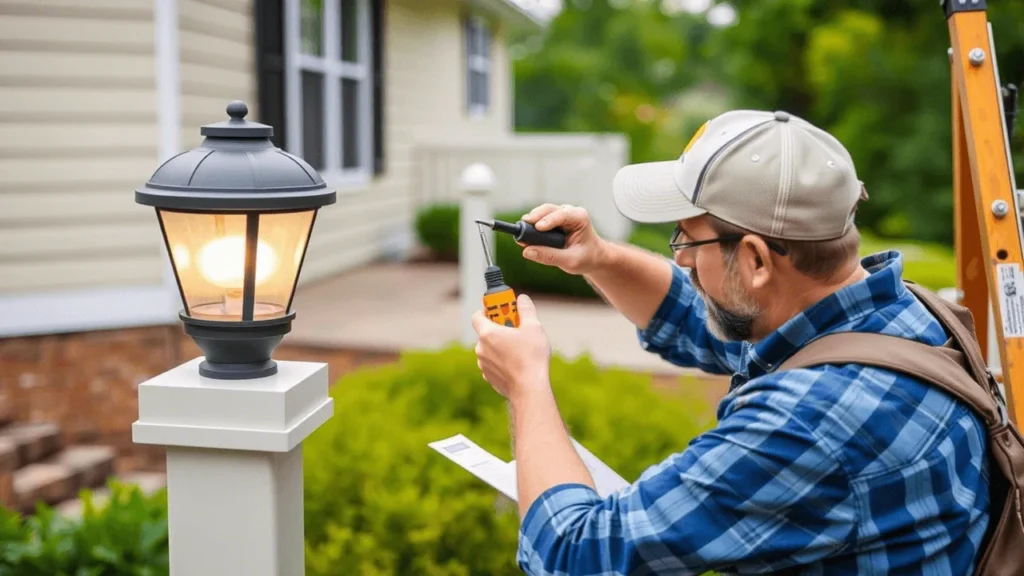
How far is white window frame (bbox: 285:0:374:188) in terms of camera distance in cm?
762

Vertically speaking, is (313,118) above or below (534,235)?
above

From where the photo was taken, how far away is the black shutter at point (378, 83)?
9289 mm

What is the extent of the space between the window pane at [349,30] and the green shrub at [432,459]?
573 cm

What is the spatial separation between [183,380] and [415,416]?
185cm

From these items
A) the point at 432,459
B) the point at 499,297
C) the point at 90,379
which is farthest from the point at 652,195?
the point at 90,379

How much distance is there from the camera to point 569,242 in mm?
2219

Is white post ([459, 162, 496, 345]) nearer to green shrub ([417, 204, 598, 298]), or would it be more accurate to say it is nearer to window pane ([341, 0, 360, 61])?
green shrub ([417, 204, 598, 298])

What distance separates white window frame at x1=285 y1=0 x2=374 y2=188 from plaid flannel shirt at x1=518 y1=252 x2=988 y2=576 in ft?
20.8

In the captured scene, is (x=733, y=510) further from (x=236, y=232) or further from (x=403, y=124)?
(x=403, y=124)

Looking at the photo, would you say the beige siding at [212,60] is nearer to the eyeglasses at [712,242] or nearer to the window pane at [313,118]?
the window pane at [313,118]

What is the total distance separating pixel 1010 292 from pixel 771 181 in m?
1.01

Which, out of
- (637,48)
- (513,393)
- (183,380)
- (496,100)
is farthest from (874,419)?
(637,48)

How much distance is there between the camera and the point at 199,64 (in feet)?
20.7

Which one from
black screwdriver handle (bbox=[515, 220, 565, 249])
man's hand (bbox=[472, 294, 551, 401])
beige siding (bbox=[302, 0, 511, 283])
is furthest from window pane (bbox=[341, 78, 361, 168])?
man's hand (bbox=[472, 294, 551, 401])
